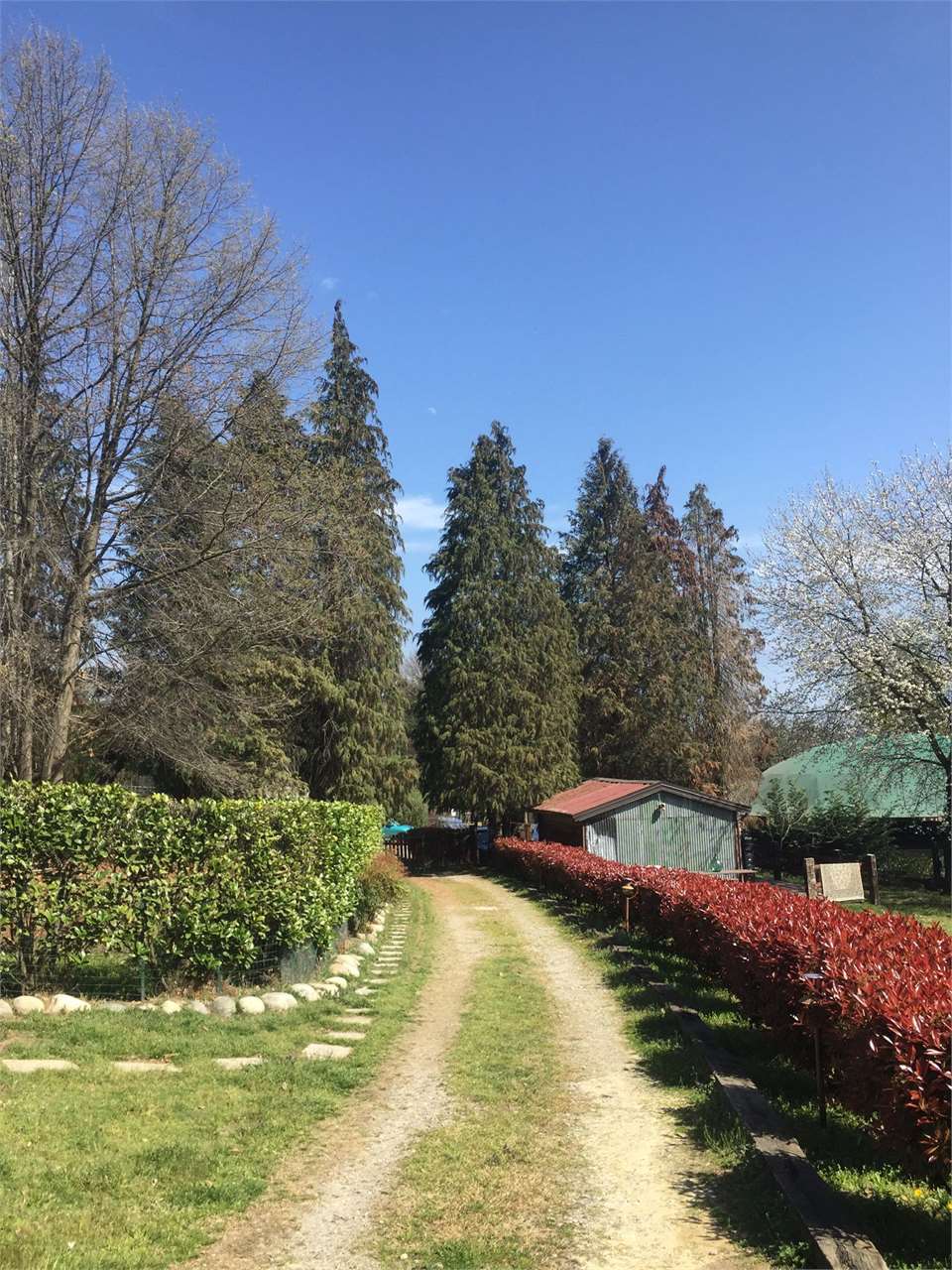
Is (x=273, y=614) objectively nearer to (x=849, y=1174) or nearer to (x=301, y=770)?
(x=849, y=1174)

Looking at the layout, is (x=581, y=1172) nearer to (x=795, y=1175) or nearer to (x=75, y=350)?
(x=795, y=1175)

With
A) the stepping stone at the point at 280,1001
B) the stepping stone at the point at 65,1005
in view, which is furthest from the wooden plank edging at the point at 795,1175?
the stepping stone at the point at 65,1005

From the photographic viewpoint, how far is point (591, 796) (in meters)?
28.1

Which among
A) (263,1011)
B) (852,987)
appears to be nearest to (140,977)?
(263,1011)

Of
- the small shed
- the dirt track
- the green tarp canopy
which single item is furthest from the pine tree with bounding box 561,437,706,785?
the dirt track

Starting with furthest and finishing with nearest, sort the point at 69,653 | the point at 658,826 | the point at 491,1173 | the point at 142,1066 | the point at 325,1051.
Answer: the point at 658,826
the point at 69,653
the point at 325,1051
the point at 142,1066
the point at 491,1173

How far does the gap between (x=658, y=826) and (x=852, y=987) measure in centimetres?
2145

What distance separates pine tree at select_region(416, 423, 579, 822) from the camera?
34000mm

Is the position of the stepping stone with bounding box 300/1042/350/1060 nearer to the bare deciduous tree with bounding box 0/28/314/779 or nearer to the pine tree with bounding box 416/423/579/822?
the bare deciduous tree with bounding box 0/28/314/779

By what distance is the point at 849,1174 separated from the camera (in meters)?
4.76

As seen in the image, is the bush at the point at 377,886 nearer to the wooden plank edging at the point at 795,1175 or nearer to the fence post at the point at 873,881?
the wooden plank edging at the point at 795,1175

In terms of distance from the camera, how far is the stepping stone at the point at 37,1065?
6344 millimetres

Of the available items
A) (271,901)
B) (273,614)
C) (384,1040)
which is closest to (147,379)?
(273,614)

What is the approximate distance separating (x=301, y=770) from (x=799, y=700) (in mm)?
16379
